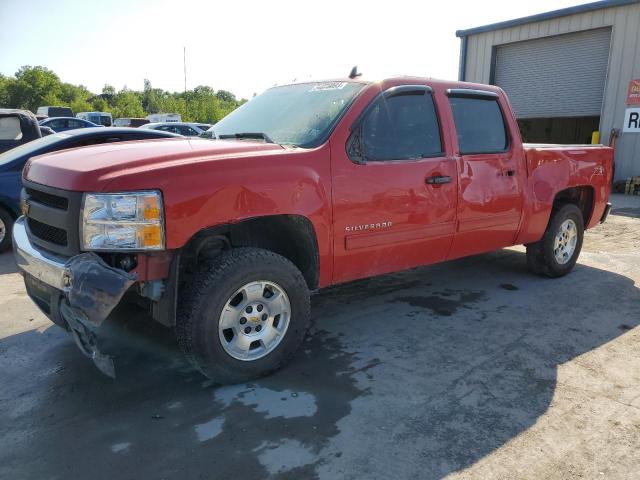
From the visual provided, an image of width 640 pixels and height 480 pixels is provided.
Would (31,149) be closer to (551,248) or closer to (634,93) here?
(551,248)

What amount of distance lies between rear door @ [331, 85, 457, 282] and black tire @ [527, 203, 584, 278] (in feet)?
5.70

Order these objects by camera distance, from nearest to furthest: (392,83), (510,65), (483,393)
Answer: (483,393) < (392,83) < (510,65)

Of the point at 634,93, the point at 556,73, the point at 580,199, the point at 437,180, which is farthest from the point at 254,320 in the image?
the point at 556,73

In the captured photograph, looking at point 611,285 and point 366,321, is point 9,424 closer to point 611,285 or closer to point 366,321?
point 366,321

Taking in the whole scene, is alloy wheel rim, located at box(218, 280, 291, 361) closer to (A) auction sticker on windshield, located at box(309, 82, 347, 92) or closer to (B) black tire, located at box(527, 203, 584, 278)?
(A) auction sticker on windshield, located at box(309, 82, 347, 92)

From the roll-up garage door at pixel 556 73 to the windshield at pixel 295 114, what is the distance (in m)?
12.7

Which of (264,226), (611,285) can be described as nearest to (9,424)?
(264,226)

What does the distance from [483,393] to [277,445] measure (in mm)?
1350

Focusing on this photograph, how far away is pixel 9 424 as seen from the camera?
9.36ft

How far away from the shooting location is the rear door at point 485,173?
4363 millimetres

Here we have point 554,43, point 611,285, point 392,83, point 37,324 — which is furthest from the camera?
point 554,43

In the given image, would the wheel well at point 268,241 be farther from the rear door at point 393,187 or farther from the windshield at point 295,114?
the windshield at point 295,114

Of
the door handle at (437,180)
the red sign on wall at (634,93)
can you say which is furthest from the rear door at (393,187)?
the red sign on wall at (634,93)

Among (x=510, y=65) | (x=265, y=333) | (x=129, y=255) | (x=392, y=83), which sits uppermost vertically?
(x=510, y=65)
